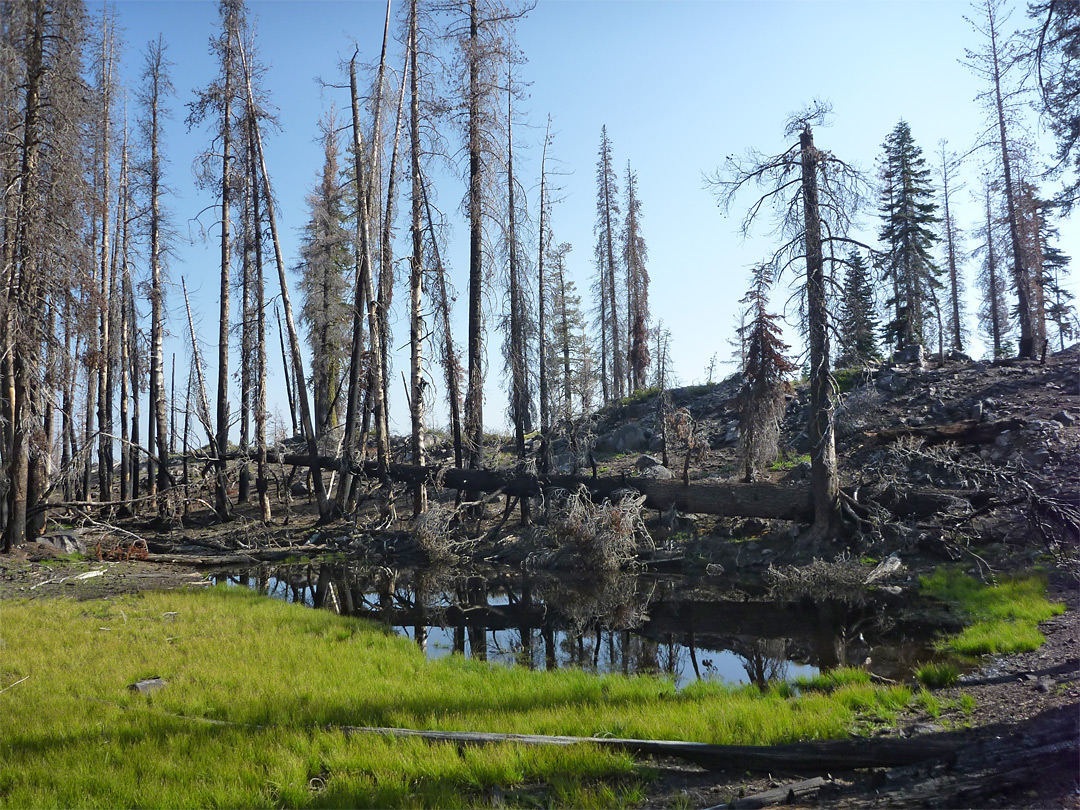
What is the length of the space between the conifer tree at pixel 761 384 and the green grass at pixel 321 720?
10405 mm

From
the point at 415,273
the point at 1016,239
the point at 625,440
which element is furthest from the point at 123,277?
the point at 1016,239

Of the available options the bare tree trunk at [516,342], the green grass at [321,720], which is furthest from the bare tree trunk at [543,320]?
the green grass at [321,720]

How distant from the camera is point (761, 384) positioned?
54.2 feet

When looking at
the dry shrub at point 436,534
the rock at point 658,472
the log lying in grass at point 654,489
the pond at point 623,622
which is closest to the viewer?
the pond at point 623,622

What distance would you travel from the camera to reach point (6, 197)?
1442 centimetres

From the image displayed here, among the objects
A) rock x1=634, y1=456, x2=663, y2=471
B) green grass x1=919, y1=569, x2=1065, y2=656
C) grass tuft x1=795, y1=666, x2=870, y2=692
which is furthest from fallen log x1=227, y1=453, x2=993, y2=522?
grass tuft x1=795, y1=666, x2=870, y2=692

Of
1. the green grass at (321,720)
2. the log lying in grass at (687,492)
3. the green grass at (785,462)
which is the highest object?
the green grass at (785,462)

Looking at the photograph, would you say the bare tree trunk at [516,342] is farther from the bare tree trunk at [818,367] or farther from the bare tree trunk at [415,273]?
the bare tree trunk at [818,367]

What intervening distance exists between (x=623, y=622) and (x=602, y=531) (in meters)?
4.18

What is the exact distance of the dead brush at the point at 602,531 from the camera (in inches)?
585

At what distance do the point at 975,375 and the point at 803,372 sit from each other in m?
11.4

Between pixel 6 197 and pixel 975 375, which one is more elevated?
pixel 6 197

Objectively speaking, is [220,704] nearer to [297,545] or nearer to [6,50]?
[297,545]

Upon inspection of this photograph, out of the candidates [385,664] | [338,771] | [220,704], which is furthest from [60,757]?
[385,664]
